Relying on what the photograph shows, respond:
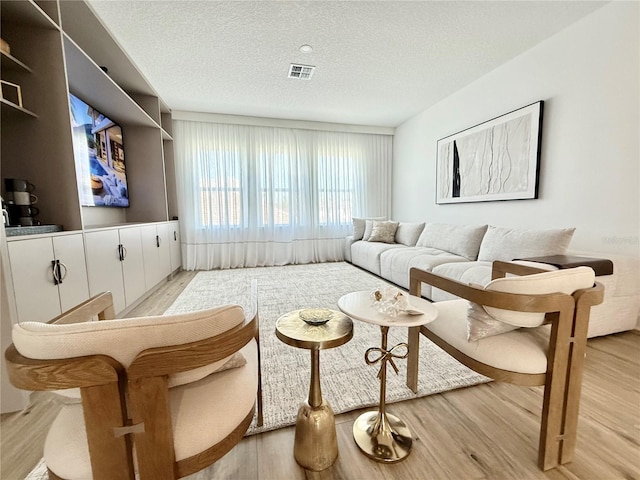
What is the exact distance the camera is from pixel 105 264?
211 cm

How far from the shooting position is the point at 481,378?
154 cm

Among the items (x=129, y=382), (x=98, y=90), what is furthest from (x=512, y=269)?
(x=98, y=90)

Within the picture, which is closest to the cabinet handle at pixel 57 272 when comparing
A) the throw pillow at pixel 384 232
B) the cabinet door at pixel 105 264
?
the cabinet door at pixel 105 264

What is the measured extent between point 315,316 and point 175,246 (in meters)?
3.76

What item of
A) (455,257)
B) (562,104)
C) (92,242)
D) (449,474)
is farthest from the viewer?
(455,257)

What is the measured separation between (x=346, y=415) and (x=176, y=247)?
3.80 m

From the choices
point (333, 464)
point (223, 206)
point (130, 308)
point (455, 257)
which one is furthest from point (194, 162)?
point (333, 464)

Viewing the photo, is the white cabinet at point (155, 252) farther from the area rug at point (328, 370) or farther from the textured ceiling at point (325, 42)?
the textured ceiling at point (325, 42)

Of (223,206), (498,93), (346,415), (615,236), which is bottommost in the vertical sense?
(346,415)

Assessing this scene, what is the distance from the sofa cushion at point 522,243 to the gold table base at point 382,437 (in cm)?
192

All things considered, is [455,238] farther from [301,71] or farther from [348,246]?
[301,71]

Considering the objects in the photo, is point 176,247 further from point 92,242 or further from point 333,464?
point 333,464

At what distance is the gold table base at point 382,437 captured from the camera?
3.51ft

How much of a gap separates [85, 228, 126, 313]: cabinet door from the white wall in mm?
3900
